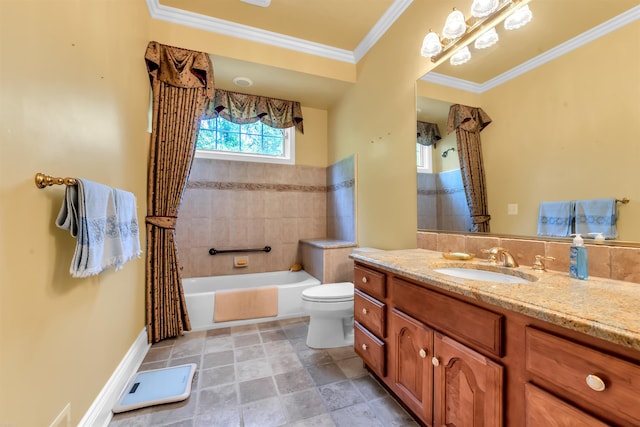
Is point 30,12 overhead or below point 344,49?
below

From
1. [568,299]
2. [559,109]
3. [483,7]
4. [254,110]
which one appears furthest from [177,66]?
[568,299]

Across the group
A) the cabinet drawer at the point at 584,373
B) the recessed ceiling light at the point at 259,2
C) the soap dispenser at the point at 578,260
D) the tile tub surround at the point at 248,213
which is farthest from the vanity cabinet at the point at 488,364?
the recessed ceiling light at the point at 259,2

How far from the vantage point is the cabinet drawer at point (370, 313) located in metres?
1.46

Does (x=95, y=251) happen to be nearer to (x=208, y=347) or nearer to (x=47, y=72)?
(x=47, y=72)

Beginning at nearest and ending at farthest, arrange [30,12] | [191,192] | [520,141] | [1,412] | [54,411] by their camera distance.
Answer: [1,412], [30,12], [54,411], [520,141], [191,192]

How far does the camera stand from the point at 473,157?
5.18 feet

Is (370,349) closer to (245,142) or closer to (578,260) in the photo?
(578,260)

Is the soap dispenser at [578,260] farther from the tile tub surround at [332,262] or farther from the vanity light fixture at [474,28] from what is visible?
the tile tub surround at [332,262]

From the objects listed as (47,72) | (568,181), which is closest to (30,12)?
(47,72)

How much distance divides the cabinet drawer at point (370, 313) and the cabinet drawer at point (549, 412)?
2.45ft

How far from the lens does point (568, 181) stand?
44.2 inches

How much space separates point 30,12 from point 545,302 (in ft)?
5.96

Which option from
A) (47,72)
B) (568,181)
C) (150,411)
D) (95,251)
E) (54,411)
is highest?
(47,72)

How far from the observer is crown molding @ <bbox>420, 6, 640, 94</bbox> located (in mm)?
973
